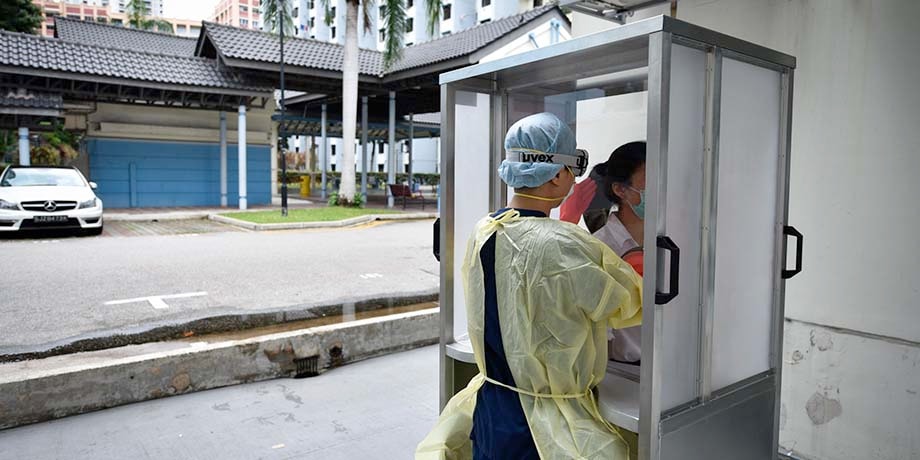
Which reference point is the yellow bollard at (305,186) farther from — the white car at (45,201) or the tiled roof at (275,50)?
the white car at (45,201)

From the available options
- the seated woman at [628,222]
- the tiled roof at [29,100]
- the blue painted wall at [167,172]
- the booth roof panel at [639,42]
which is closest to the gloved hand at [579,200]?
the seated woman at [628,222]

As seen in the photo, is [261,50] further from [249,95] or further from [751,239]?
[751,239]

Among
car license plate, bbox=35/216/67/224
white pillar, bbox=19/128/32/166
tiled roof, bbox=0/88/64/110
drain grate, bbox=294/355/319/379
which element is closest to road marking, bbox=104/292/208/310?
drain grate, bbox=294/355/319/379

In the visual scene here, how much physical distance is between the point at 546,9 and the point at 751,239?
18454 millimetres

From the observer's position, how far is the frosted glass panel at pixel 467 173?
130 inches

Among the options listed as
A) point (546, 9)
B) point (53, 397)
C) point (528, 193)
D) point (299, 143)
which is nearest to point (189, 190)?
point (546, 9)

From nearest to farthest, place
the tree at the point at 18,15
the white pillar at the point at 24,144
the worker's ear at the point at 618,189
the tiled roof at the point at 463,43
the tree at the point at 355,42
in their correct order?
the worker's ear at the point at 618,189
the white pillar at the point at 24,144
the tree at the point at 355,42
the tiled roof at the point at 463,43
the tree at the point at 18,15

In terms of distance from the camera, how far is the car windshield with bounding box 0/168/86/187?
42.1ft

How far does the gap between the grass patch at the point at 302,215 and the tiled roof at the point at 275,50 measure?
4.54 meters

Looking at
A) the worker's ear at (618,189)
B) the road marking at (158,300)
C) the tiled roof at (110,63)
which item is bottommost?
the road marking at (158,300)

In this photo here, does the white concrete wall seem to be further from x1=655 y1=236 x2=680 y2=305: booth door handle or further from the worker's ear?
x1=655 y1=236 x2=680 y2=305: booth door handle

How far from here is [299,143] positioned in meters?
60.3

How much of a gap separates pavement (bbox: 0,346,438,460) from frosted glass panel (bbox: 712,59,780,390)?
1965 millimetres

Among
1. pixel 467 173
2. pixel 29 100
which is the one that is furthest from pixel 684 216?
pixel 29 100
